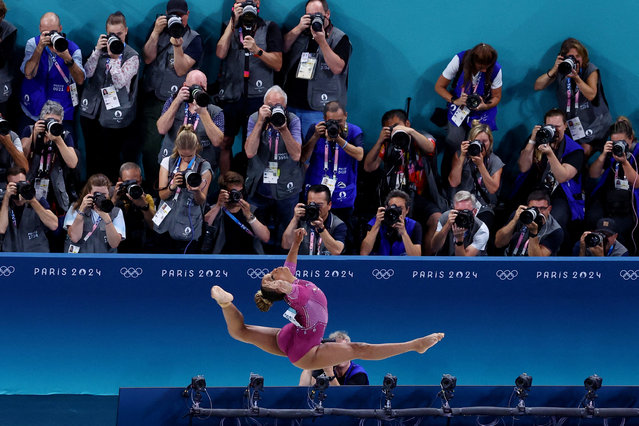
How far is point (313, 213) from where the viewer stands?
8.84 metres

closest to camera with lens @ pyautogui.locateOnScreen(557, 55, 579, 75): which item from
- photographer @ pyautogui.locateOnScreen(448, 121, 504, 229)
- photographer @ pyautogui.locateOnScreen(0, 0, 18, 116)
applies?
photographer @ pyautogui.locateOnScreen(448, 121, 504, 229)

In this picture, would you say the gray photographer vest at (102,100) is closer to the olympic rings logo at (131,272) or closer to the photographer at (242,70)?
the photographer at (242,70)

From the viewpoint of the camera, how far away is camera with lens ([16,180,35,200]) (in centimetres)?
879

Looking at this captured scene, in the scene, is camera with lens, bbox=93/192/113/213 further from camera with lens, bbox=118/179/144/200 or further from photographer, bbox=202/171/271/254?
photographer, bbox=202/171/271/254

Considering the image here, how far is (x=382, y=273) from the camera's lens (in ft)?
28.7

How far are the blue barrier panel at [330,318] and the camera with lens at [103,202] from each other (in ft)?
1.28

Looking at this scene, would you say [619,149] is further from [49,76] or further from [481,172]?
[49,76]

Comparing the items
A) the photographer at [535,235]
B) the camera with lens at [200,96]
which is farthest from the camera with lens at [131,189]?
the photographer at [535,235]

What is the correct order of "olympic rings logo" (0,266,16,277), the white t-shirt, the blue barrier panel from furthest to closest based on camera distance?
the white t-shirt, the blue barrier panel, "olympic rings logo" (0,266,16,277)

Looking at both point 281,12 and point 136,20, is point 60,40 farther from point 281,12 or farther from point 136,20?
point 281,12

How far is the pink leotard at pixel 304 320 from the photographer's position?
697 cm

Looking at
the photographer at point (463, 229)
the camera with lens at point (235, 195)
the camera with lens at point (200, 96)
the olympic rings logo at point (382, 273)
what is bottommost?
the olympic rings logo at point (382, 273)

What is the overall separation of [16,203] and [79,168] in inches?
32.8

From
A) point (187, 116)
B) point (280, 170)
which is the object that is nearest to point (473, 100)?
point (280, 170)
